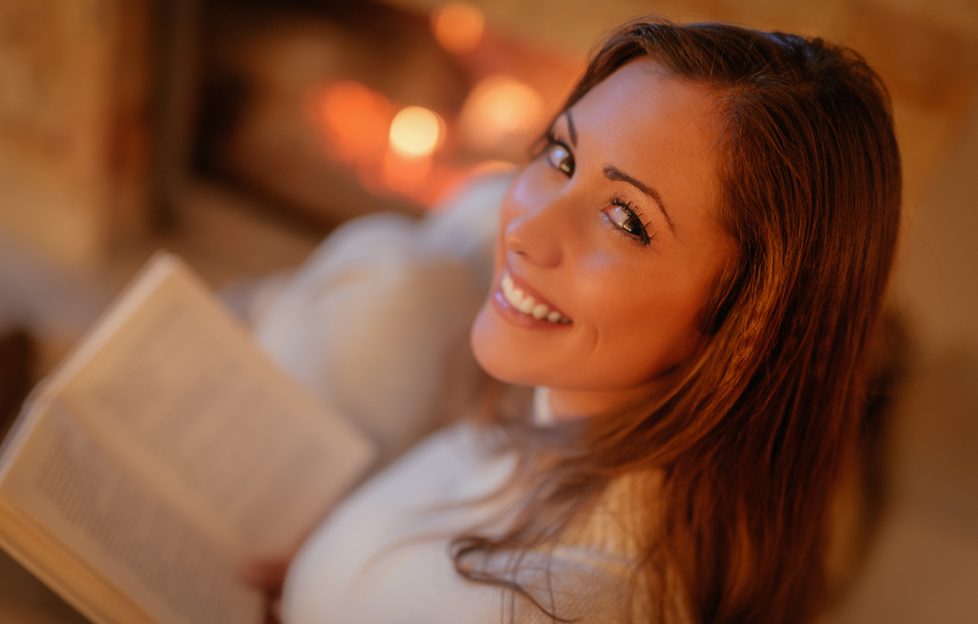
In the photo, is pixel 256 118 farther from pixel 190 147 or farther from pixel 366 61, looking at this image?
pixel 366 61

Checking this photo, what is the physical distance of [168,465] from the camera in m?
0.88

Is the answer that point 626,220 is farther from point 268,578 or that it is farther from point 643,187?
point 268,578

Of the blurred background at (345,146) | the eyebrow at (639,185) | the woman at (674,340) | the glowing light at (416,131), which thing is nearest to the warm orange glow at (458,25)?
the blurred background at (345,146)

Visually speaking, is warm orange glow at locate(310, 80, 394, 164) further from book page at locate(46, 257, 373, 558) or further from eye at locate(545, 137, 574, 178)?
eye at locate(545, 137, 574, 178)

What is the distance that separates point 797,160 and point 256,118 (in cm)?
148

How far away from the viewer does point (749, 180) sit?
587 mm

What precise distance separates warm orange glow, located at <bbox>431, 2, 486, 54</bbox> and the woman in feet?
2.28

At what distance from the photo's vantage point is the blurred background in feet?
3.63

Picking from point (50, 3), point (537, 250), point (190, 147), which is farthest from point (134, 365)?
point (190, 147)

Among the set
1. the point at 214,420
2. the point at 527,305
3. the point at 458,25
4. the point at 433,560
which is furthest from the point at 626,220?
the point at 458,25

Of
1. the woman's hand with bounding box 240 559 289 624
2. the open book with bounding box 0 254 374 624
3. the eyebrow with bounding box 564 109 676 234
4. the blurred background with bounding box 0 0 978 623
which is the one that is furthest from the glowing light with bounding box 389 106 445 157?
the eyebrow with bounding box 564 109 676 234

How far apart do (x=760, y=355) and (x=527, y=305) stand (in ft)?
0.65

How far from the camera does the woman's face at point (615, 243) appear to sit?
0.61 m

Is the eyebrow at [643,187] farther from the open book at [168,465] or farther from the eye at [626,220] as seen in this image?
the open book at [168,465]
